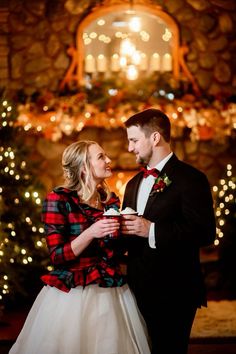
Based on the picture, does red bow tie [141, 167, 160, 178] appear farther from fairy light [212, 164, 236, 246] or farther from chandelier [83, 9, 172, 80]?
chandelier [83, 9, 172, 80]

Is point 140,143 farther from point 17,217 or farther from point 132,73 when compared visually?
point 132,73

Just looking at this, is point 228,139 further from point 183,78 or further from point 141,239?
point 141,239

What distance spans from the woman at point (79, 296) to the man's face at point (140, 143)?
284 millimetres

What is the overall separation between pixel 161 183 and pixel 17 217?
2578mm

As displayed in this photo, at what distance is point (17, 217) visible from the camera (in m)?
5.38

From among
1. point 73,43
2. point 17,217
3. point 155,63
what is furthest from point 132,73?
point 17,217

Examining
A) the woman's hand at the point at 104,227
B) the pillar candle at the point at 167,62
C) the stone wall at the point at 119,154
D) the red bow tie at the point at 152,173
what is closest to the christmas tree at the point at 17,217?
the stone wall at the point at 119,154

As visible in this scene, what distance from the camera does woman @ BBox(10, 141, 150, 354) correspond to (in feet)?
9.84

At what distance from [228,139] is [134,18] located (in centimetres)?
180

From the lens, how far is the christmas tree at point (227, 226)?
607cm

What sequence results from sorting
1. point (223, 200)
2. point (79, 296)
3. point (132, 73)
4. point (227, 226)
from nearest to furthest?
point (79, 296) → point (227, 226) → point (223, 200) → point (132, 73)

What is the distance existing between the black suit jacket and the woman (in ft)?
0.46

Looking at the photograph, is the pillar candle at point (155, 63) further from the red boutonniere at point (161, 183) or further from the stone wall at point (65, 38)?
the red boutonniere at point (161, 183)

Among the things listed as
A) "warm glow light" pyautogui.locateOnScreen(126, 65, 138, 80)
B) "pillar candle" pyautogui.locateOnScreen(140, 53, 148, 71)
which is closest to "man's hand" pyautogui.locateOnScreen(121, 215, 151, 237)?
"warm glow light" pyautogui.locateOnScreen(126, 65, 138, 80)
